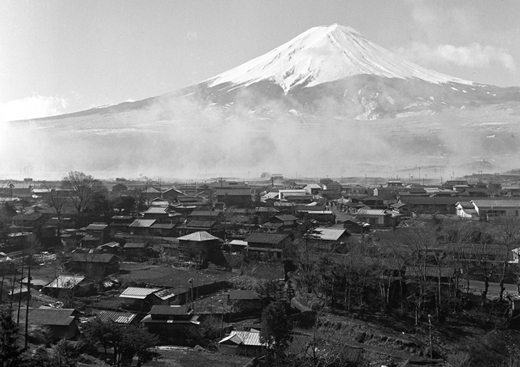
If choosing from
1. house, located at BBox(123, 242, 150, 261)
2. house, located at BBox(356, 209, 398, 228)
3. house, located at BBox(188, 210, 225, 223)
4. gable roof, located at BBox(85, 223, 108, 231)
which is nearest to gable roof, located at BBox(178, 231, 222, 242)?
house, located at BBox(123, 242, 150, 261)

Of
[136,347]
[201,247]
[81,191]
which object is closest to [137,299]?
[136,347]

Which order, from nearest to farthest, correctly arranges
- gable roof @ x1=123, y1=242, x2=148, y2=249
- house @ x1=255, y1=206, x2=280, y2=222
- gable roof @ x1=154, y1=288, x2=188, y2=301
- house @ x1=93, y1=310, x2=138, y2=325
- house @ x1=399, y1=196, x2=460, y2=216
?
house @ x1=93, y1=310, x2=138, y2=325 < gable roof @ x1=154, y1=288, x2=188, y2=301 < gable roof @ x1=123, y1=242, x2=148, y2=249 < house @ x1=255, y1=206, x2=280, y2=222 < house @ x1=399, y1=196, x2=460, y2=216

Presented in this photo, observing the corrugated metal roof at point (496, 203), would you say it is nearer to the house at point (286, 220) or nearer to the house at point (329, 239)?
the house at point (286, 220)

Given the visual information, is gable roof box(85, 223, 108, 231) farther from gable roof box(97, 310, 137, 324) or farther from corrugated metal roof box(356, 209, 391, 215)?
corrugated metal roof box(356, 209, 391, 215)

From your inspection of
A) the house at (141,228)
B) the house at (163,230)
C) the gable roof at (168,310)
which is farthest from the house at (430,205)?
the gable roof at (168,310)

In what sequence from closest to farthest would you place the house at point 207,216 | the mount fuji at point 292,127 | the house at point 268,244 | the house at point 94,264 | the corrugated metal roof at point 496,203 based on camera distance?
the house at point 94,264 → the house at point 268,244 → the house at point 207,216 → the corrugated metal roof at point 496,203 → the mount fuji at point 292,127

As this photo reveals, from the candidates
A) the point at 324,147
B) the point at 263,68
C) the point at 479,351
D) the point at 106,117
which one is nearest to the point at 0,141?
the point at 106,117

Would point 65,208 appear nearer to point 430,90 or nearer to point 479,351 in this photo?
point 479,351
